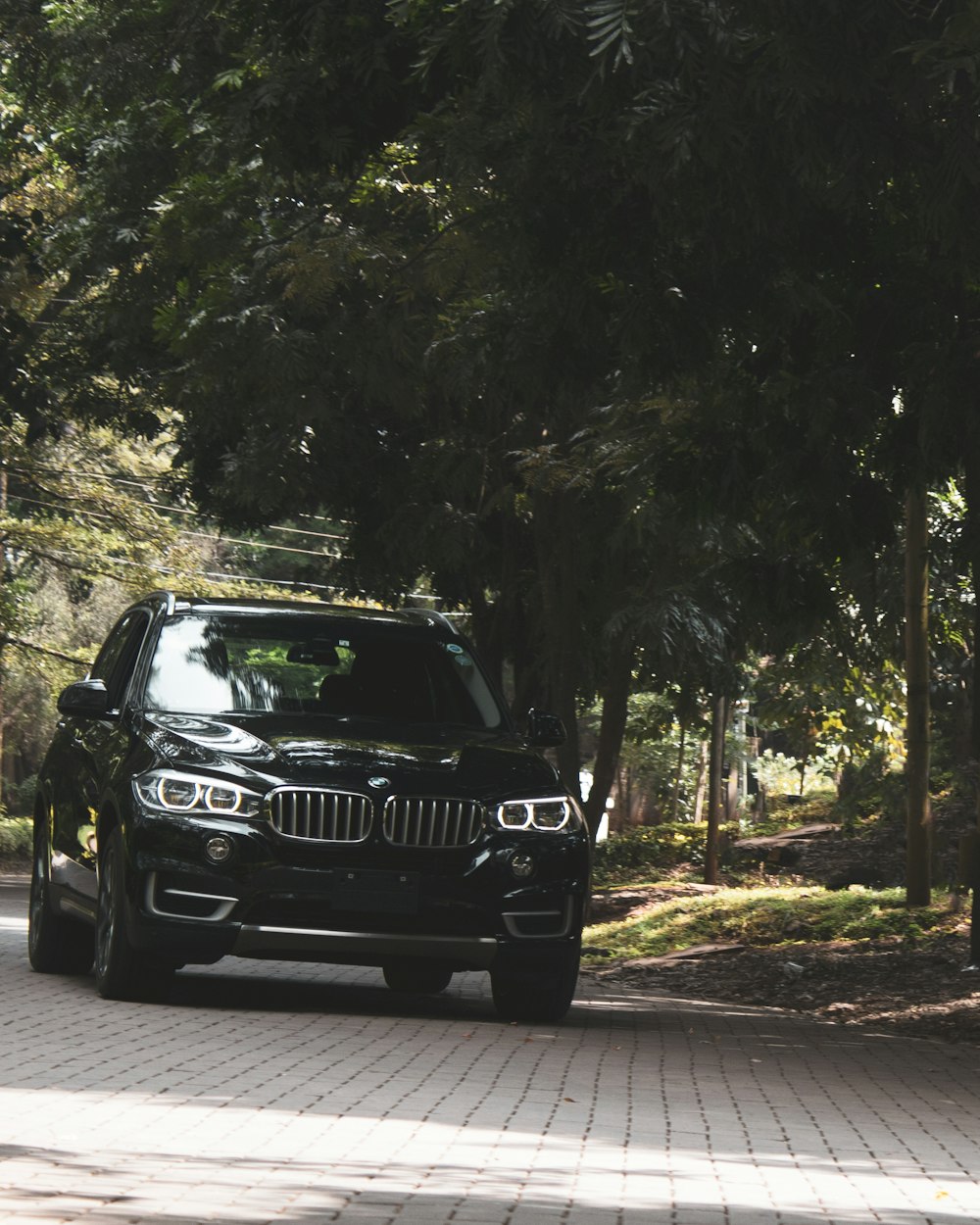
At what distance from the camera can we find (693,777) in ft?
163

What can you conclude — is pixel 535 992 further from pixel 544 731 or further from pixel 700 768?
Result: pixel 700 768

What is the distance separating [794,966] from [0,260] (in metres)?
11.6

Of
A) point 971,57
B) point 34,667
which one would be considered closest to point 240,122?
point 971,57

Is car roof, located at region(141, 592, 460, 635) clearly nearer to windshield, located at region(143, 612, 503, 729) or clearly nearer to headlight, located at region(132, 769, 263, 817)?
windshield, located at region(143, 612, 503, 729)

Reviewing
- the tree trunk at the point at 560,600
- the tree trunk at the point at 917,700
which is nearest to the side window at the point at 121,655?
the tree trunk at the point at 917,700

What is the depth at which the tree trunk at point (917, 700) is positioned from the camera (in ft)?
59.9

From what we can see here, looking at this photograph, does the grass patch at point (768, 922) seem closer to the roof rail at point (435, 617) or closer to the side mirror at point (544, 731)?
the roof rail at point (435, 617)

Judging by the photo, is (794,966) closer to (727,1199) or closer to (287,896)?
(287,896)

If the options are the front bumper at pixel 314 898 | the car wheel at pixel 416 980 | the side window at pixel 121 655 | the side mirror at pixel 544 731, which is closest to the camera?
the front bumper at pixel 314 898

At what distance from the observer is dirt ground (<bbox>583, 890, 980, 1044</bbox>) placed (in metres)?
13.1

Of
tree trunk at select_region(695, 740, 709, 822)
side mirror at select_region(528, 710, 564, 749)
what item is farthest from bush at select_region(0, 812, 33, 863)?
side mirror at select_region(528, 710, 564, 749)

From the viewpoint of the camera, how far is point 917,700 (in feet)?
60.4

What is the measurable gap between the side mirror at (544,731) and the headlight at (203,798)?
6.00ft

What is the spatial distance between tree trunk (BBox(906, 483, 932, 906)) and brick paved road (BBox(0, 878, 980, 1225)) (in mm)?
6992
